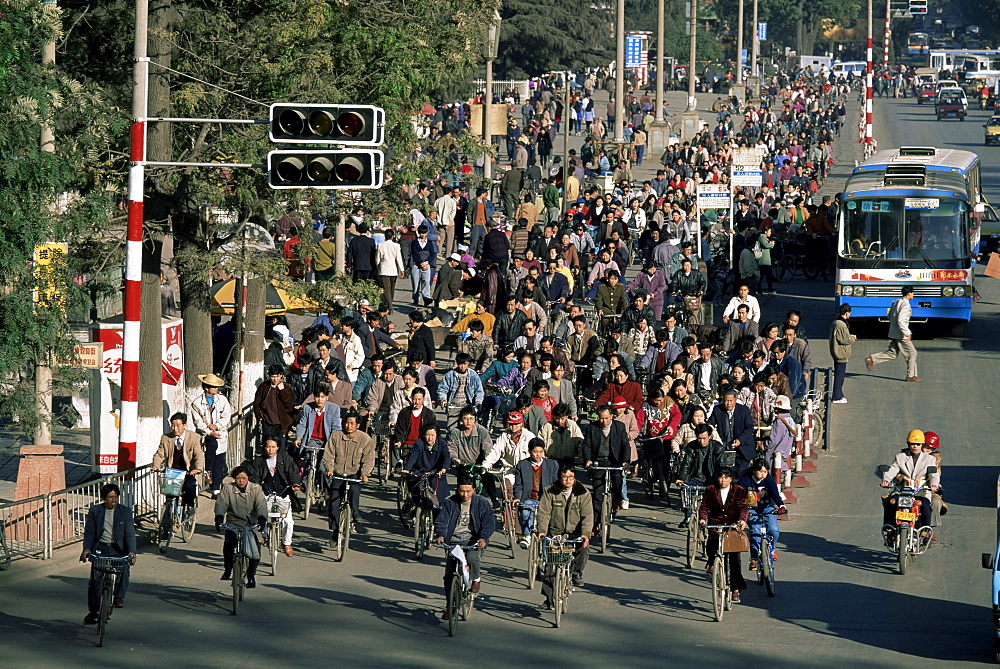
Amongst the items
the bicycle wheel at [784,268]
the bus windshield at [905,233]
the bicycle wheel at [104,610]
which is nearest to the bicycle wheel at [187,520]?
the bicycle wheel at [104,610]

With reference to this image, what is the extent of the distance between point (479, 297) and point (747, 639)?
14577 millimetres

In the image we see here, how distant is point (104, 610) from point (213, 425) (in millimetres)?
4900

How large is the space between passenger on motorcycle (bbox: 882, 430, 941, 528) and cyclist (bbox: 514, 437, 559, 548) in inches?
137

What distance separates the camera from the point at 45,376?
2028 cm

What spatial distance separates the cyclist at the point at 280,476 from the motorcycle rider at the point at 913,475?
6.26 meters

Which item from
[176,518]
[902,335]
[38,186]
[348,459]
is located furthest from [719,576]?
[902,335]

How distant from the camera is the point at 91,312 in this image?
24531 millimetres

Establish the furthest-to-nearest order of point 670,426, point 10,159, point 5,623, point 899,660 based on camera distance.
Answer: point 670,426 → point 10,159 → point 5,623 → point 899,660

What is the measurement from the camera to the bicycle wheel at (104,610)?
580 inches

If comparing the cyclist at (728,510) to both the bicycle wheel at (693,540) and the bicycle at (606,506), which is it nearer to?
the bicycle wheel at (693,540)

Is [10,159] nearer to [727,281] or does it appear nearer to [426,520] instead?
[426,520]

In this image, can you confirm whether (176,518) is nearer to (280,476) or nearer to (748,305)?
(280,476)

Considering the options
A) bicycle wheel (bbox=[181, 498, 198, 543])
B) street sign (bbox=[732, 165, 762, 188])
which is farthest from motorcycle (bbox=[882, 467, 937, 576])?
street sign (bbox=[732, 165, 762, 188])

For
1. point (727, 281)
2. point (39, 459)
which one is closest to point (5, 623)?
point (39, 459)
